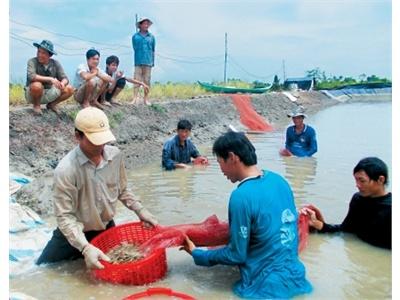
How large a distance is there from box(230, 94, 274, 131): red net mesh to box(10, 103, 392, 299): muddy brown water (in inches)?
144

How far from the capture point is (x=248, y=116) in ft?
50.3

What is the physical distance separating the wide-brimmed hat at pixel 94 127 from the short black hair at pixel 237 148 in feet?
2.56

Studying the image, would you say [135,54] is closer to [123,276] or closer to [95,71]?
[95,71]

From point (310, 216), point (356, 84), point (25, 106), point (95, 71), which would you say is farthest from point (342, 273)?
point (356, 84)

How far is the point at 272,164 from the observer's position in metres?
8.27

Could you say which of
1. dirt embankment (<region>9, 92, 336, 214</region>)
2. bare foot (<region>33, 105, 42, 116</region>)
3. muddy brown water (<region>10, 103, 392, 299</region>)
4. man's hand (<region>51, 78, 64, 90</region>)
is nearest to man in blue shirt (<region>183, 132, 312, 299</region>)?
muddy brown water (<region>10, 103, 392, 299</region>)

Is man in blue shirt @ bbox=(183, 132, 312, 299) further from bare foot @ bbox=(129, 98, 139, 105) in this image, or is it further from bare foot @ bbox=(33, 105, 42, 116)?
bare foot @ bbox=(129, 98, 139, 105)

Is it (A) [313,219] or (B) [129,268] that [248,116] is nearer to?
(A) [313,219]

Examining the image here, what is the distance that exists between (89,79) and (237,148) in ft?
17.1

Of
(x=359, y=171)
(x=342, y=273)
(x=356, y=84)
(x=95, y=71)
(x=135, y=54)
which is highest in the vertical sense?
(x=356, y=84)

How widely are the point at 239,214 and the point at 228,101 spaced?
524 inches

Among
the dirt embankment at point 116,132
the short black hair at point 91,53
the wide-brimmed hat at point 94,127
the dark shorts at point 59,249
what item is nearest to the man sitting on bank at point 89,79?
the short black hair at point 91,53

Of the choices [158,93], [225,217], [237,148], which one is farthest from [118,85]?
[237,148]

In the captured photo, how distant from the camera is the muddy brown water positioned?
3336 millimetres
